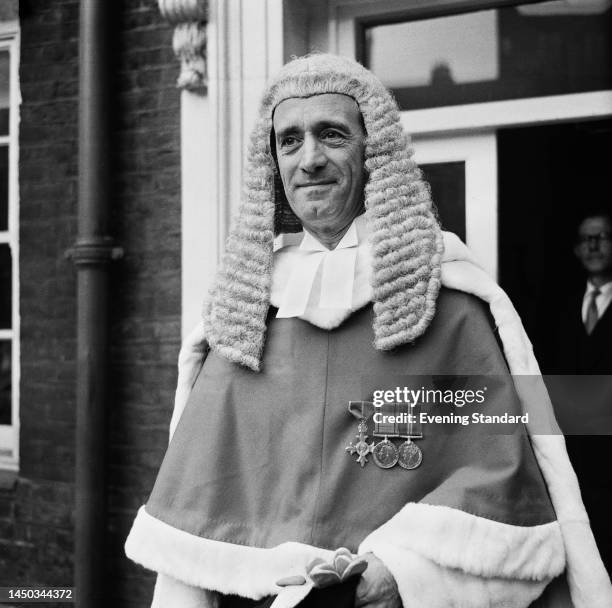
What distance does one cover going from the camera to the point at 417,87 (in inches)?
149

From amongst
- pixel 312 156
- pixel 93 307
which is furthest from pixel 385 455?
pixel 93 307

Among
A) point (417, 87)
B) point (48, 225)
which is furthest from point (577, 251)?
point (48, 225)

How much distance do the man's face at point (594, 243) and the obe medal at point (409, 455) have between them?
162 centimetres

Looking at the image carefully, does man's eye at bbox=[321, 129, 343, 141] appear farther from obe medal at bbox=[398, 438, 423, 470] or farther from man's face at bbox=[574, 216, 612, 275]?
man's face at bbox=[574, 216, 612, 275]

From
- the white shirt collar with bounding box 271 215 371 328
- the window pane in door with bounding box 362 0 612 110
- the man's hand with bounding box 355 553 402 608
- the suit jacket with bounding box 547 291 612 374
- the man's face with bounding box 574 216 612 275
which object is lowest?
the man's hand with bounding box 355 553 402 608

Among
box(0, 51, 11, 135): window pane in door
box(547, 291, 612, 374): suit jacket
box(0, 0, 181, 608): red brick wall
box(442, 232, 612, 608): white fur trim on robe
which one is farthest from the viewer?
box(0, 51, 11, 135): window pane in door

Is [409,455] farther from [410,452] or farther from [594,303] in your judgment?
[594,303]

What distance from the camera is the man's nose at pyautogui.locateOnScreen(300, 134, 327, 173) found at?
87.5 inches

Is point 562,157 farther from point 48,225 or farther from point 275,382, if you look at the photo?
point 48,225

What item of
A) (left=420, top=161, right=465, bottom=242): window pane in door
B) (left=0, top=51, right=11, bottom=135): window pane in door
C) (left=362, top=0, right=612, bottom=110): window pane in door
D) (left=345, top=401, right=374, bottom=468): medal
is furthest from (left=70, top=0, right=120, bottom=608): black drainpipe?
(left=345, top=401, right=374, bottom=468): medal

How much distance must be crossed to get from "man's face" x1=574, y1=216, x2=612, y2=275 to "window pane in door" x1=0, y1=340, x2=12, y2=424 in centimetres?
262

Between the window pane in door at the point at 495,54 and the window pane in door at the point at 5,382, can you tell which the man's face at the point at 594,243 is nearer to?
the window pane in door at the point at 495,54

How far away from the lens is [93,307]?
153 inches

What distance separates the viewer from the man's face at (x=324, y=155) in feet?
7.35
